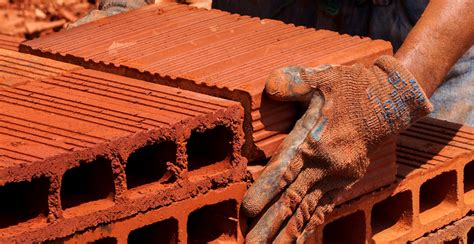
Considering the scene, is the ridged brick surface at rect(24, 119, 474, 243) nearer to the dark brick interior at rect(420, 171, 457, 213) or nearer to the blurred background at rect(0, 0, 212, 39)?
the dark brick interior at rect(420, 171, 457, 213)

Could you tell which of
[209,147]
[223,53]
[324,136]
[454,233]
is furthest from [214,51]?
[454,233]

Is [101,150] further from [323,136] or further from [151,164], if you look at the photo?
[323,136]

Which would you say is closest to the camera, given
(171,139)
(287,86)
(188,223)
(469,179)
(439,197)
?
(171,139)

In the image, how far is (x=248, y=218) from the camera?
4691 millimetres

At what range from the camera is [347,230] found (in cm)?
514

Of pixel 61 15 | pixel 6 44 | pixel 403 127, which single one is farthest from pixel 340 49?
pixel 61 15

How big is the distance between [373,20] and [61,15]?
2878 millimetres

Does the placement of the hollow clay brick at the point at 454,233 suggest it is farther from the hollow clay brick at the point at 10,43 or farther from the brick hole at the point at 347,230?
the hollow clay brick at the point at 10,43

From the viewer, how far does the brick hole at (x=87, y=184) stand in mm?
4293

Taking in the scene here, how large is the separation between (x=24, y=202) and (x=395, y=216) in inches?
Result: 62.9

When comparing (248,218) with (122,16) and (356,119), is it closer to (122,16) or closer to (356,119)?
(356,119)

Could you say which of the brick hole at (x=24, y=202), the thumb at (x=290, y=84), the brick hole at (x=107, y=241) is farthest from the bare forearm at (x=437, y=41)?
the brick hole at (x=24, y=202)

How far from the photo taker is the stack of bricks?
4.23 meters

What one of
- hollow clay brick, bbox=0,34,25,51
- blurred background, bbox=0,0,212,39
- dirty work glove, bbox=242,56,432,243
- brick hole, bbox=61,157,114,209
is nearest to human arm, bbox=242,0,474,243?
dirty work glove, bbox=242,56,432,243
